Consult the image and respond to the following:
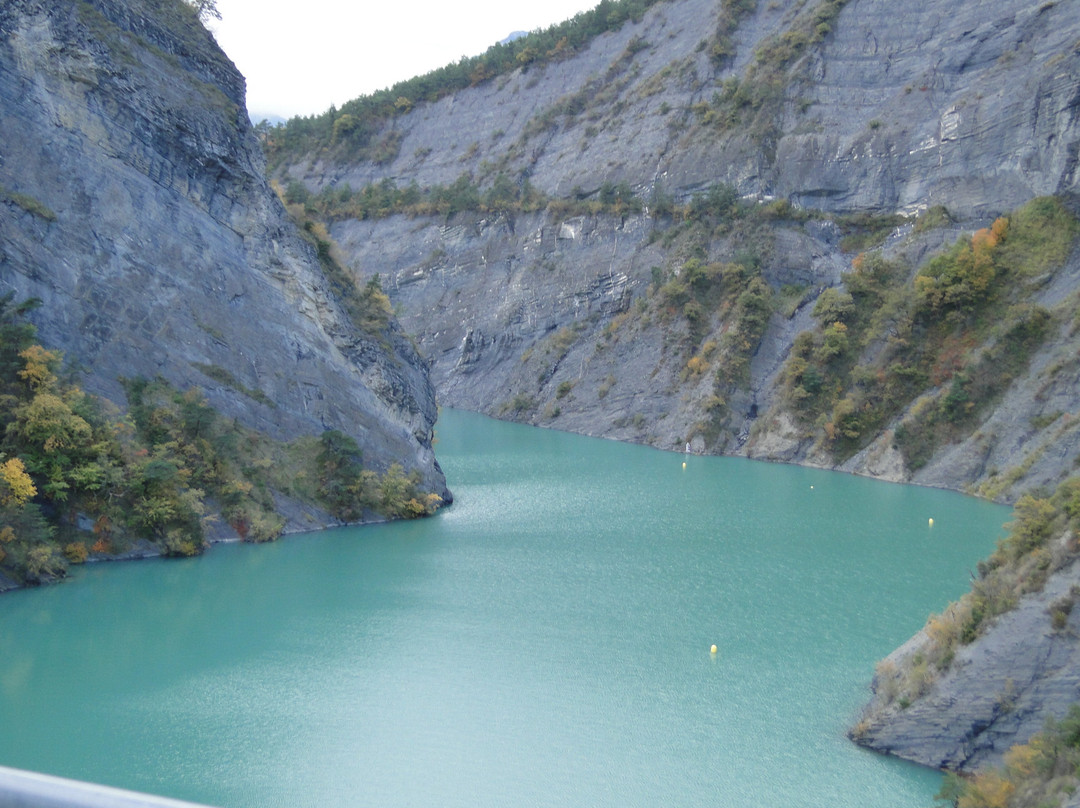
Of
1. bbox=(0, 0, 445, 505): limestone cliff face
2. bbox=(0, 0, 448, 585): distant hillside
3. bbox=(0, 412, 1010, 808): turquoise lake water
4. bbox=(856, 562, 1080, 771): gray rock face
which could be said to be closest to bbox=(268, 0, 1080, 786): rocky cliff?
bbox=(0, 412, 1010, 808): turquoise lake water

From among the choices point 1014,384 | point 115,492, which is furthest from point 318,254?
point 1014,384

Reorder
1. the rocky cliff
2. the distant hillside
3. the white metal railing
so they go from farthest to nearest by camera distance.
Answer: the rocky cliff < the distant hillside < the white metal railing

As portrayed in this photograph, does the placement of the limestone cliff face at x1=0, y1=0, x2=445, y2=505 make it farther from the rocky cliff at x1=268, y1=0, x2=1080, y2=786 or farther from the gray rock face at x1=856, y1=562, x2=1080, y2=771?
the gray rock face at x1=856, y1=562, x2=1080, y2=771

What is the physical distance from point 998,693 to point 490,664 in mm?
9442

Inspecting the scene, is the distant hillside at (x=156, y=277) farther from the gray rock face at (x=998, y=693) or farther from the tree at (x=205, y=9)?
the gray rock face at (x=998, y=693)

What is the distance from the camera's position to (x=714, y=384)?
5262 centimetres

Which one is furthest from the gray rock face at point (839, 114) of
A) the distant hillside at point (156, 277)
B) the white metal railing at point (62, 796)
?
the white metal railing at point (62, 796)

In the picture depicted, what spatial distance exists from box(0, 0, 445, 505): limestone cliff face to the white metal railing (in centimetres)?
2556

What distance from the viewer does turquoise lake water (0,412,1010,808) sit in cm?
1329

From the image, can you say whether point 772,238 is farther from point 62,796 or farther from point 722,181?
point 62,796

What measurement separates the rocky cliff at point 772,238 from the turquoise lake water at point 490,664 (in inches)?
554

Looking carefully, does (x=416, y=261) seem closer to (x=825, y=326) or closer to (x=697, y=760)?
(x=825, y=326)

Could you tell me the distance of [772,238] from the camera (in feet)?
191

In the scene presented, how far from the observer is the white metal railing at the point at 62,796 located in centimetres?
254
